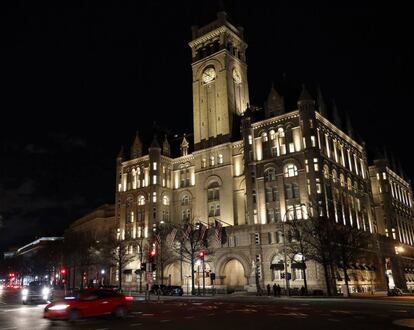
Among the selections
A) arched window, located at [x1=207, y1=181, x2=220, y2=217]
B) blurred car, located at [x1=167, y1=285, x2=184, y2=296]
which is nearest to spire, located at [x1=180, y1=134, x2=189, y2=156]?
arched window, located at [x1=207, y1=181, x2=220, y2=217]

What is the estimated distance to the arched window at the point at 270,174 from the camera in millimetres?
73938

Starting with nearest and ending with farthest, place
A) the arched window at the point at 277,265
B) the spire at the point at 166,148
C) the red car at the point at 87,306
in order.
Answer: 1. the red car at the point at 87,306
2. the arched window at the point at 277,265
3. the spire at the point at 166,148

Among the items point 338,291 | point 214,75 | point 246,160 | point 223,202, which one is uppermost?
point 214,75

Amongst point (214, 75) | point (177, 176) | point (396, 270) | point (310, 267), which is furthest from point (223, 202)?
point (396, 270)

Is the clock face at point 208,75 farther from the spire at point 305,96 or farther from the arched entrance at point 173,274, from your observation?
the arched entrance at point 173,274

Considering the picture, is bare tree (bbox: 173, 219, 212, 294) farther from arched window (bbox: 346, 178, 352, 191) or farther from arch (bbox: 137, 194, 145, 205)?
arched window (bbox: 346, 178, 352, 191)

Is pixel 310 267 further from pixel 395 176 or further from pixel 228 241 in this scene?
pixel 395 176

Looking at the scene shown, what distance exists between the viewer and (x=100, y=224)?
122125 millimetres

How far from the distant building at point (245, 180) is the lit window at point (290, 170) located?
19 centimetres

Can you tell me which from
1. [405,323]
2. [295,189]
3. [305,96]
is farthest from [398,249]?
[405,323]

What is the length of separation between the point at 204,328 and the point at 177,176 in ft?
255

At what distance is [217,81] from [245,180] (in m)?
26.0

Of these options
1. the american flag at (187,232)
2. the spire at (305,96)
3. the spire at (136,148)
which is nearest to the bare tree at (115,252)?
the american flag at (187,232)

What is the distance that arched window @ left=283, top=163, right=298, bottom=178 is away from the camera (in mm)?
71912
